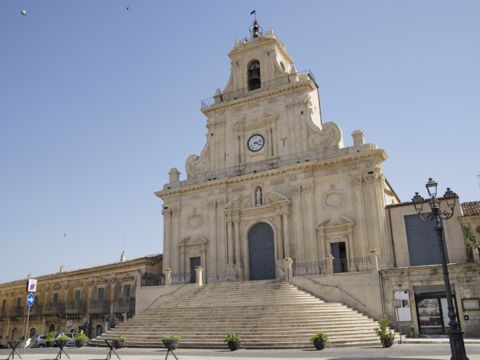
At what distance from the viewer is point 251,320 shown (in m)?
20.2

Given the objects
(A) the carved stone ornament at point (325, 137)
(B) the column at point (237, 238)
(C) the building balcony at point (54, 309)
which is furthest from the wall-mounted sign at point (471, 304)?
(C) the building balcony at point (54, 309)

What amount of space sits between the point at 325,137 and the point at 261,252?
28.0 ft

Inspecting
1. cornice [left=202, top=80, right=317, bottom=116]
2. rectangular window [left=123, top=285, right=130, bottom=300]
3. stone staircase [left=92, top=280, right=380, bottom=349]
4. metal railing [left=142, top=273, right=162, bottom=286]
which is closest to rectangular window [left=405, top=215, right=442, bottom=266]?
stone staircase [left=92, top=280, right=380, bottom=349]

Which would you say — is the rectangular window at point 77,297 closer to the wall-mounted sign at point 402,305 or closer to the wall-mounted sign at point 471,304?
the wall-mounted sign at point 402,305

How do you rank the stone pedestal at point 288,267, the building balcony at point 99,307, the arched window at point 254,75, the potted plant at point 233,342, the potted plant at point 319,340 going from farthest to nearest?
the building balcony at point 99,307 < the arched window at point 254,75 < the stone pedestal at point 288,267 < the potted plant at point 233,342 < the potted plant at point 319,340

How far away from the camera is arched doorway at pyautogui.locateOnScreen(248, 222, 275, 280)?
Answer: 28469 millimetres

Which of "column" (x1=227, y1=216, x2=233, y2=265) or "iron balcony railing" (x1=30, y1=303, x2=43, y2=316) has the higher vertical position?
"column" (x1=227, y1=216, x2=233, y2=265)

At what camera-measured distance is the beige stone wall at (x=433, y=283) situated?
65.6 feet

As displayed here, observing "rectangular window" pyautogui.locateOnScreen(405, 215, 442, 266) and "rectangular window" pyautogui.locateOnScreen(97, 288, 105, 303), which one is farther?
"rectangular window" pyautogui.locateOnScreen(97, 288, 105, 303)

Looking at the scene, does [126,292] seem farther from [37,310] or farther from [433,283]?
[433,283]

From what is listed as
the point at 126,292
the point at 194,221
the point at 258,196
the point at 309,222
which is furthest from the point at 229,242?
the point at 126,292

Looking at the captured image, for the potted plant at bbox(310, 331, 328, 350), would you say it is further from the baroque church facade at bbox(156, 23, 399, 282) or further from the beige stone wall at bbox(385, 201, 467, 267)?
the beige stone wall at bbox(385, 201, 467, 267)

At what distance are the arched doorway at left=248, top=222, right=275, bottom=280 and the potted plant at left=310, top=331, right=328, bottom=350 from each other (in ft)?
36.8

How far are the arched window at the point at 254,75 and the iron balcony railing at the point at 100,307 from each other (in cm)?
2007
